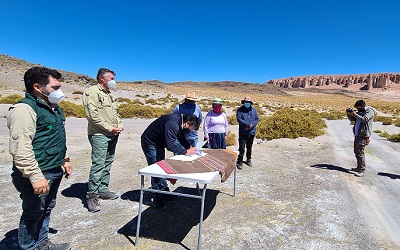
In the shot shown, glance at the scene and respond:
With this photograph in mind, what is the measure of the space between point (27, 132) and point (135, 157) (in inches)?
215

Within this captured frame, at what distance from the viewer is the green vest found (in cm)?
240

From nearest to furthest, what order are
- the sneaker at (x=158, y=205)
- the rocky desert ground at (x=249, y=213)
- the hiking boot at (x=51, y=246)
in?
1. the hiking boot at (x=51, y=246)
2. the rocky desert ground at (x=249, y=213)
3. the sneaker at (x=158, y=205)

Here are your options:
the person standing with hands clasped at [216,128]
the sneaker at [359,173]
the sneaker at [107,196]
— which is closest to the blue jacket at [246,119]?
the person standing with hands clasped at [216,128]

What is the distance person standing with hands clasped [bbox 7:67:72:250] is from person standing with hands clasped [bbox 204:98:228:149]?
12.6ft

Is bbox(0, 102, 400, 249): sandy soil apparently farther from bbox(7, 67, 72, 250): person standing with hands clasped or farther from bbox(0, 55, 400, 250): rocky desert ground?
bbox(7, 67, 72, 250): person standing with hands clasped

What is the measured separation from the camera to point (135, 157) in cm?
762

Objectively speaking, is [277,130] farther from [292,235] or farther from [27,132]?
[27,132]

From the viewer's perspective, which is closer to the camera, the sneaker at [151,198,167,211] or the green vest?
the green vest

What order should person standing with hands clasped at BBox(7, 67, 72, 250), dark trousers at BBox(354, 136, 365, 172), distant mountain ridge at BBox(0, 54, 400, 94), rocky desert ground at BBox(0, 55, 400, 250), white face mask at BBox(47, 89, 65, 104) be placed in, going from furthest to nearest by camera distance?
distant mountain ridge at BBox(0, 54, 400, 94)
dark trousers at BBox(354, 136, 365, 172)
rocky desert ground at BBox(0, 55, 400, 250)
white face mask at BBox(47, 89, 65, 104)
person standing with hands clasped at BBox(7, 67, 72, 250)

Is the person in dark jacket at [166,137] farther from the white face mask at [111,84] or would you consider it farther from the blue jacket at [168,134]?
the white face mask at [111,84]

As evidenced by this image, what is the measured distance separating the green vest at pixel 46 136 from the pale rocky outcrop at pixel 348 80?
549ft

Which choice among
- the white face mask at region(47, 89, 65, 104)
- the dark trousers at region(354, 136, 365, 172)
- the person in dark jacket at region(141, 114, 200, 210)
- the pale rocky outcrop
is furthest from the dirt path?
the pale rocky outcrop

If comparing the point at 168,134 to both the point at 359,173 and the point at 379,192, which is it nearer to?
the point at 379,192

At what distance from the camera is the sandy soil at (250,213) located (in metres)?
3.31
